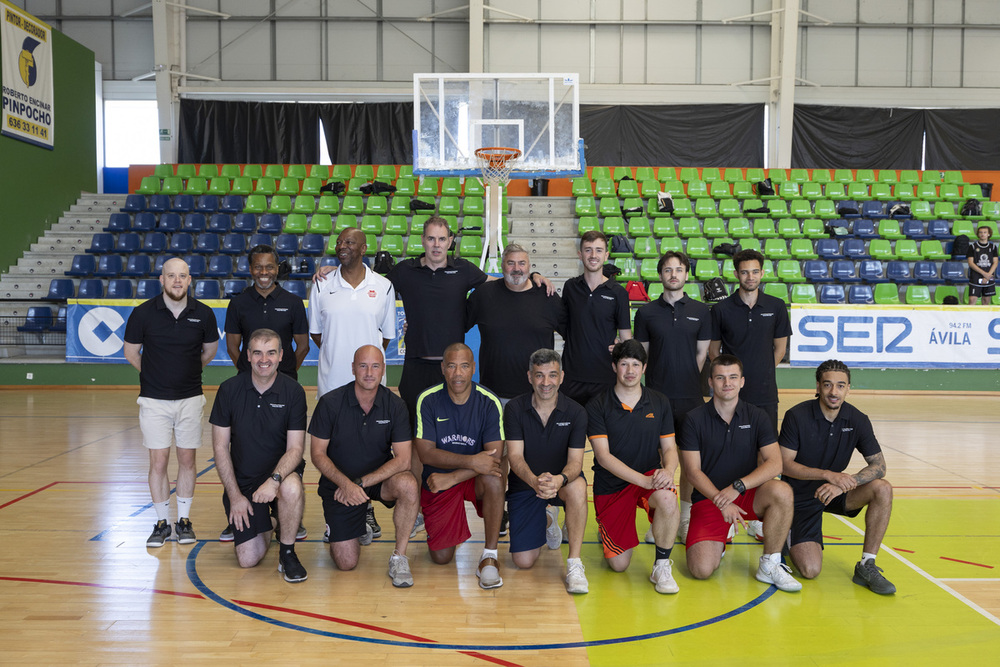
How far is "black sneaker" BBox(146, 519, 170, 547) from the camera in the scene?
5.05m

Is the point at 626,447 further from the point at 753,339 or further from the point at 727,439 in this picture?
the point at 753,339

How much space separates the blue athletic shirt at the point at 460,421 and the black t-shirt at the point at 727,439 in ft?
3.73

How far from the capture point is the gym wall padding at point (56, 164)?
1473 centimetres

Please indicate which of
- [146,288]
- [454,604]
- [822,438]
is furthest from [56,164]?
[822,438]

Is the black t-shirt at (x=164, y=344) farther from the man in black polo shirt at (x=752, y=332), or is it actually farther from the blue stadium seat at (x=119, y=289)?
the blue stadium seat at (x=119, y=289)

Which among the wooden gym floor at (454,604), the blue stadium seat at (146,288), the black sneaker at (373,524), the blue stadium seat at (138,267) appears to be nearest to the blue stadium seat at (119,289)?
the blue stadium seat at (146,288)

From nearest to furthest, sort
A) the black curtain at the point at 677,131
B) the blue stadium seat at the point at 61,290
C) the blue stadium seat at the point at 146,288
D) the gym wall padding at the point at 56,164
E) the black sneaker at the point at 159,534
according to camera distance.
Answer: the black sneaker at the point at 159,534
the blue stadium seat at the point at 146,288
the blue stadium seat at the point at 61,290
the gym wall padding at the point at 56,164
the black curtain at the point at 677,131

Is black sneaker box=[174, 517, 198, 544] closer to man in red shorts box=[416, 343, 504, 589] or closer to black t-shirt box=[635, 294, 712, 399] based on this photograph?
man in red shorts box=[416, 343, 504, 589]

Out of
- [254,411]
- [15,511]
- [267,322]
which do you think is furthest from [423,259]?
[15,511]

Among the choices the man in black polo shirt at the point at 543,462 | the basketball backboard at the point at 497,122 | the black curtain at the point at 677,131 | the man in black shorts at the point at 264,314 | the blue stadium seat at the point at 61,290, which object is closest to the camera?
the man in black polo shirt at the point at 543,462

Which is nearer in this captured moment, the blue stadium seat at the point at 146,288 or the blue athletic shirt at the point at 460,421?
the blue athletic shirt at the point at 460,421

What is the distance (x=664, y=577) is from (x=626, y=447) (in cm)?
76

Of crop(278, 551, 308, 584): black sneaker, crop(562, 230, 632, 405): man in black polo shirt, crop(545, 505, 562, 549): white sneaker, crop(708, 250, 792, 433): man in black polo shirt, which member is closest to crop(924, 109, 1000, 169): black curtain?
crop(708, 250, 792, 433): man in black polo shirt

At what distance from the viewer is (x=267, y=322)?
533cm
